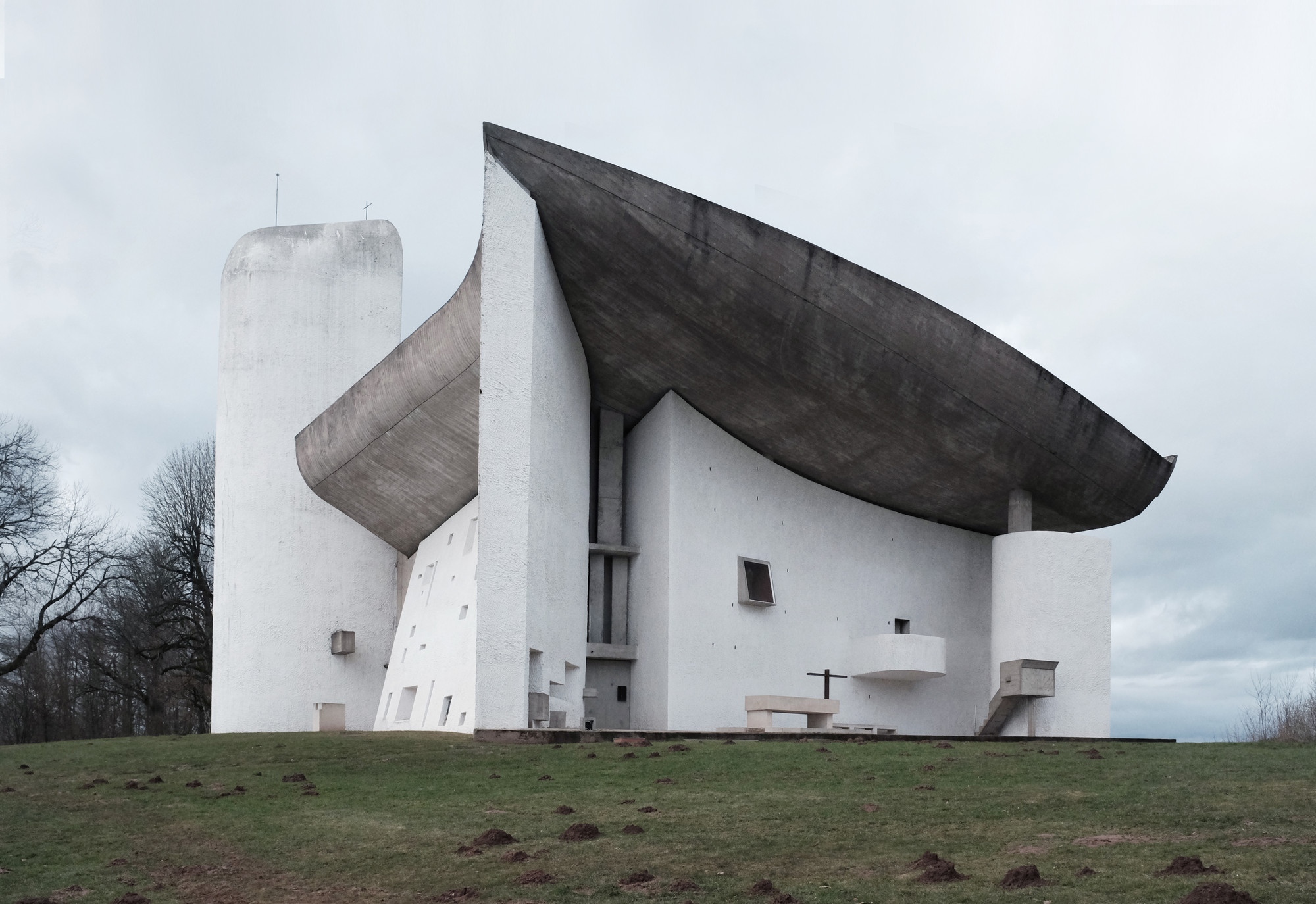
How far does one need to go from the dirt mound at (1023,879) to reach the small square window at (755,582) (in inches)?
646

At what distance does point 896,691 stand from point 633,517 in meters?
6.66

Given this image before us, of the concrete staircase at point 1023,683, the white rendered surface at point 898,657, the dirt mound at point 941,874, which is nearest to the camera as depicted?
the dirt mound at point 941,874

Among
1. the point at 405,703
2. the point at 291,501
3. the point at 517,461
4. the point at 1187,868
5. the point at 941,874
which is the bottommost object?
the point at 405,703

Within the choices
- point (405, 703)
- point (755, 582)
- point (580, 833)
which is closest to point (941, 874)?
point (580, 833)

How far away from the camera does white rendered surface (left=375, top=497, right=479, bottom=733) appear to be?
20.9m

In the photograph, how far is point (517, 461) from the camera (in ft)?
56.6

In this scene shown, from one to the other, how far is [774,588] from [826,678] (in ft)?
6.74

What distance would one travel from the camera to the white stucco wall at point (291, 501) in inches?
1107

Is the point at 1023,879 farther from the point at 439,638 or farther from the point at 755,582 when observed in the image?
the point at 439,638

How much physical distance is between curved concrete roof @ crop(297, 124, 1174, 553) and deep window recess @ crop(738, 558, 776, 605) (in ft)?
7.18

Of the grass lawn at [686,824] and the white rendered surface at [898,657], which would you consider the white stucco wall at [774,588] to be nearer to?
the white rendered surface at [898,657]

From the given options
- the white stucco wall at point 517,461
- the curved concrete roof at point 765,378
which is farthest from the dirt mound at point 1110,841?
the curved concrete roof at point 765,378

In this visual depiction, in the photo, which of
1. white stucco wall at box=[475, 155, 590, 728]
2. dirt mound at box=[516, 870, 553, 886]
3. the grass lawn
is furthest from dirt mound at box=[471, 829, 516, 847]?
white stucco wall at box=[475, 155, 590, 728]

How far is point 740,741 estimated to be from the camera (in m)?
15.4
